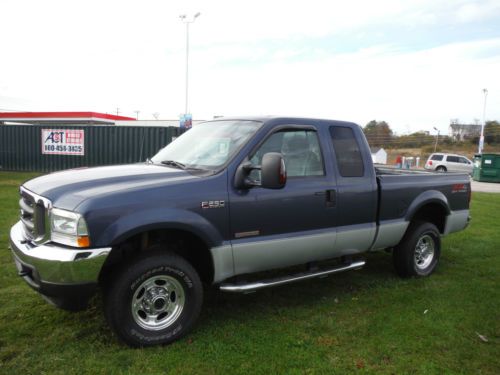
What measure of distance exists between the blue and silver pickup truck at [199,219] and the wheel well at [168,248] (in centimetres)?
1

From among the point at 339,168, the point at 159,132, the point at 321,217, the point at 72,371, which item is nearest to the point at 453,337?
the point at 321,217

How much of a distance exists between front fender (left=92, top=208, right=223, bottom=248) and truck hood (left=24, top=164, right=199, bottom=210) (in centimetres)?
25

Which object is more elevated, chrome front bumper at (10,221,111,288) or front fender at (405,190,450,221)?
front fender at (405,190,450,221)

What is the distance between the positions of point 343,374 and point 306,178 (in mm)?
1838

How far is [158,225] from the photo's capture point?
3453 mm

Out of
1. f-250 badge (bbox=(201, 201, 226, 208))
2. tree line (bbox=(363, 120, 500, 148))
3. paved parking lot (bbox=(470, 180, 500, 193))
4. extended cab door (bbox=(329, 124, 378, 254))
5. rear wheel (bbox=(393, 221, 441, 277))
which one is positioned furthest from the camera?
tree line (bbox=(363, 120, 500, 148))

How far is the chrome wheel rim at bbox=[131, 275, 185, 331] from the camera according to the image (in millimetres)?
3564

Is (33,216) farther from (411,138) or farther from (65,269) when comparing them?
(411,138)

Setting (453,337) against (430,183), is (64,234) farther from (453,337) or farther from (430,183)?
(430,183)

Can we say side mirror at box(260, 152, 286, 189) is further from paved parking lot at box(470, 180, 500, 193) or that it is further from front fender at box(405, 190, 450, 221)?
paved parking lot at box(470, 180, 500, 193)

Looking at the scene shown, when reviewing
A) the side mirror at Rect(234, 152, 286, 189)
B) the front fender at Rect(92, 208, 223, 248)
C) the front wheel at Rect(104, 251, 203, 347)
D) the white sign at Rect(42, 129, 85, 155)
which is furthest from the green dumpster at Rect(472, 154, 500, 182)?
the front wheel at Rect(104, 251, 203, 347)

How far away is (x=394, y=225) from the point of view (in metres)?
5.20

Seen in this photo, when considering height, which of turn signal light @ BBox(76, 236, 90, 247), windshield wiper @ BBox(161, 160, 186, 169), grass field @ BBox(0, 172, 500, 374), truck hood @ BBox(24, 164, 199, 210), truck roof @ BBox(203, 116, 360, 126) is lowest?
grass field @ BBox(0, 172, 500, 374)

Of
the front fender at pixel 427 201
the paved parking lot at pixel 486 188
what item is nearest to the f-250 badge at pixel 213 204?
the front fender at pixel 427 201
